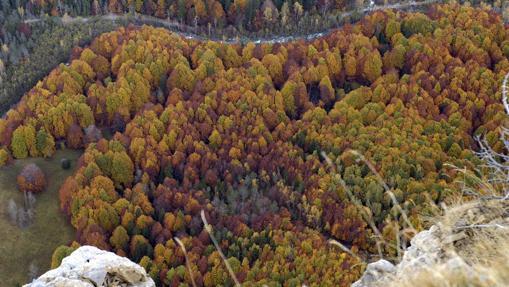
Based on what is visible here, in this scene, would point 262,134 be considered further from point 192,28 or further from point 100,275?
point 100,275

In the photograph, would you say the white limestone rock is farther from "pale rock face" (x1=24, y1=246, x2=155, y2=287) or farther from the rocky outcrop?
"pale rock face" (x1=24, y1=246, x2=155, y2=287)

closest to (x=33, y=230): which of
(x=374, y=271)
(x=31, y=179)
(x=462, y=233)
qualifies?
(x=31, y=179)

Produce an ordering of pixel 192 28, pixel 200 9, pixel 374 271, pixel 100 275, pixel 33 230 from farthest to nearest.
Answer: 1. pixel 192 28
2. pixel 200 9
3. pixel 33 230
4. pixel 100 275
5. pixel 374 271

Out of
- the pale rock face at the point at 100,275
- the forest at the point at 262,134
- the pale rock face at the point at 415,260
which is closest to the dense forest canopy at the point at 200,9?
the forest at the point at 262,134

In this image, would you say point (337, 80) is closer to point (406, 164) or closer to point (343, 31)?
point (343, 31)

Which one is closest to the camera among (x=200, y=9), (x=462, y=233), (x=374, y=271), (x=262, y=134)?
(x=462, y=233)

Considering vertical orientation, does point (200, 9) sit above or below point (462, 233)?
above

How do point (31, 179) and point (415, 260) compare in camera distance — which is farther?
point (31, 179)

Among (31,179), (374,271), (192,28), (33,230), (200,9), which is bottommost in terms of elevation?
(33,230)
